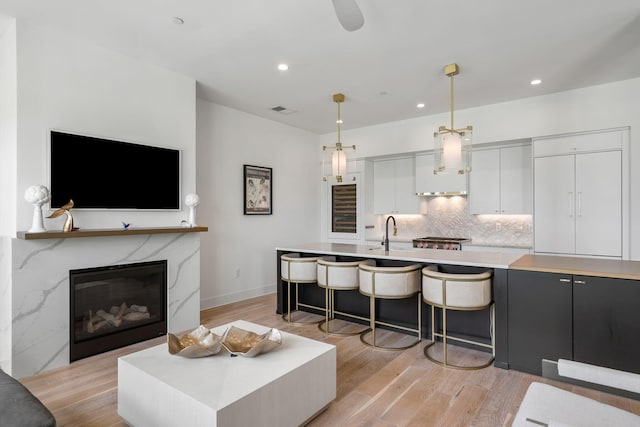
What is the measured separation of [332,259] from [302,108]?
2.32 meters

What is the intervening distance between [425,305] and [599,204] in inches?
100

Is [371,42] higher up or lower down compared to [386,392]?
higher up

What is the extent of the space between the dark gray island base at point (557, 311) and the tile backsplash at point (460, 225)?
2.22 m

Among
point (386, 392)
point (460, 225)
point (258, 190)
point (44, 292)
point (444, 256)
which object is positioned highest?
point (258, 190)

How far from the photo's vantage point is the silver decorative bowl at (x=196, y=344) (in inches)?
84.0

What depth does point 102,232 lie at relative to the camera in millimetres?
3080

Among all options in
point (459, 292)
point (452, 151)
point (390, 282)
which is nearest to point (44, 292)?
point (390, 282)

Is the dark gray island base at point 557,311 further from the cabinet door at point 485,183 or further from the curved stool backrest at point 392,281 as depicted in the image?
the cabinet door at point 485,183

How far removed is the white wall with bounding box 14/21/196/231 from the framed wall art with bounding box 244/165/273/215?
1327 millimetres

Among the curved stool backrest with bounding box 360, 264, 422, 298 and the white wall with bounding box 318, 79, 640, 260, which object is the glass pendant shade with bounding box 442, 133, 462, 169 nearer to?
the curved stool backrest with bounding box 360, 264, 422, 298

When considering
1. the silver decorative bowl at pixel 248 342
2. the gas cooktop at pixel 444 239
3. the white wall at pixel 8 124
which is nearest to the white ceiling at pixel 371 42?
the white wall at pixel 8 124

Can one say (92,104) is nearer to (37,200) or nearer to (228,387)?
(37,200)

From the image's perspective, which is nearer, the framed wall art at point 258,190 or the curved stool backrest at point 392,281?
the curved stool backrest at point 392,281

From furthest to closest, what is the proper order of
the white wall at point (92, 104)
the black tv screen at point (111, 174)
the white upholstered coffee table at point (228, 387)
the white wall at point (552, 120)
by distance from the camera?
the white wall at point (552, 120)
the black tv screen at point (111, 174)
the white wall at point (92, 104)
the white upholstered coffee table at point (228, 387)
